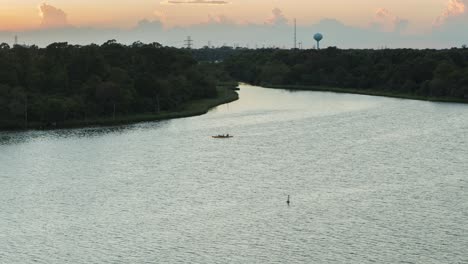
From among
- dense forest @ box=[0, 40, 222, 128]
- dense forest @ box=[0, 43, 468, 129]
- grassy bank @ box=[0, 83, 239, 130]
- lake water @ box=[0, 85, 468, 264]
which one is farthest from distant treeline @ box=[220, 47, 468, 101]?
dense forest @ box=[0, 40, 222, 128]

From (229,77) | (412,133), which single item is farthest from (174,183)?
(229,77)

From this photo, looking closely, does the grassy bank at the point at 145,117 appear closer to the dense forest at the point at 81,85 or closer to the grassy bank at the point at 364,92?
the dense forest at the point at 81,85

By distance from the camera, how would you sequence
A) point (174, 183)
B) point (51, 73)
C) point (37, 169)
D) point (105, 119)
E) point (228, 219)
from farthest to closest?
point (51, 73) → point (105, 119) → point (37, 169) → point (174, 183) → point (228, 219)

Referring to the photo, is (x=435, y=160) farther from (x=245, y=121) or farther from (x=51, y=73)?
(x=51, y=73)

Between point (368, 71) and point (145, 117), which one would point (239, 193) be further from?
point (368, 71)

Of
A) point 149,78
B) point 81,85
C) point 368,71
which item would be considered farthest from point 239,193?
point 368,71

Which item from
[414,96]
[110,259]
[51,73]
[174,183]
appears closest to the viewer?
[110,259]

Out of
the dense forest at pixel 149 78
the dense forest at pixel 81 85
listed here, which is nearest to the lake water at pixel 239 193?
the dense forest at pixel 81 85
